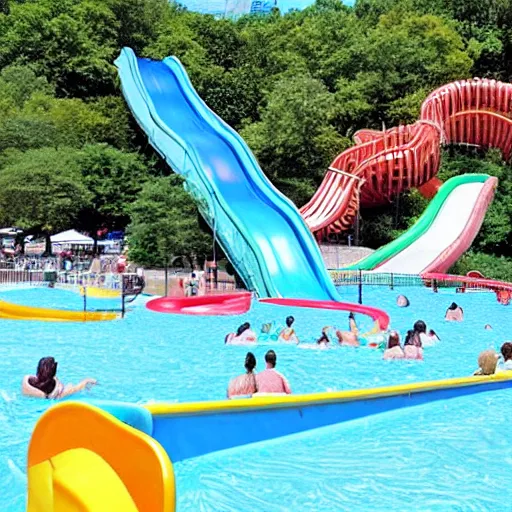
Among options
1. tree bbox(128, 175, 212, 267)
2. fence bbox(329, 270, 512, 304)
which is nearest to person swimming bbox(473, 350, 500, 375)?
fence bbox(329, 270, 512, 304)

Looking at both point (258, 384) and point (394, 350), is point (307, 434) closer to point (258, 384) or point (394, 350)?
point (258, 384)

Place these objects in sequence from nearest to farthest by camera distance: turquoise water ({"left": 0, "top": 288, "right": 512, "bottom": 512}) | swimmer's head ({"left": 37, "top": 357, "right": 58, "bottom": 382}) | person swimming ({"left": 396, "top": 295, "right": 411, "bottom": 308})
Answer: turquoise water ({"left": 0, "top": 288, "right": 512, "bottom": 512}), swimmer's head ({"left": 37, "top": 357, "right": 58, "bottom": 382}), person swimming ({"left": 396, "top": 295, "right": 411, "bottom": 308})

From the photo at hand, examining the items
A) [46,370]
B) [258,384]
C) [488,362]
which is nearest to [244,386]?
[258,384]

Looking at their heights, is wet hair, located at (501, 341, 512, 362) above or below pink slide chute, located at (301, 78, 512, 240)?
below

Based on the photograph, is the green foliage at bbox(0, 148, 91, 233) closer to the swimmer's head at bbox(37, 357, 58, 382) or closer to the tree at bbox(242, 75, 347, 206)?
the tree at bbox(242, 75, 347, 206)

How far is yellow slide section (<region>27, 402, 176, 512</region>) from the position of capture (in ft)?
9.77

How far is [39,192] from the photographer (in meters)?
23.9

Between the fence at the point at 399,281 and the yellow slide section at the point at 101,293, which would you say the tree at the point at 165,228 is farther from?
the fence at the point at 399,281

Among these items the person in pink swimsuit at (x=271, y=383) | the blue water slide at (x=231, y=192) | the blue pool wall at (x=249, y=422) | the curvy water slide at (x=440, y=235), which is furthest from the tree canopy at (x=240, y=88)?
the blue pool wall at (x=249, y=422)

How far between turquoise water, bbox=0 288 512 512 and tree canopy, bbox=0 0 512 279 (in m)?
8.55

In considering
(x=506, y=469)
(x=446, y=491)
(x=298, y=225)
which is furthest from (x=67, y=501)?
(x=298, y=225)

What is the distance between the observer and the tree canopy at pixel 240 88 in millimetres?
26156

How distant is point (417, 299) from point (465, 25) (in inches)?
966

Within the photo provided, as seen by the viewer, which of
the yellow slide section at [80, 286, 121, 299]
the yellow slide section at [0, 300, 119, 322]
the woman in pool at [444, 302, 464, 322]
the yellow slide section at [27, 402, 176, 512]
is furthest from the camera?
the yellow slide section at [80, 286, 121, 299]
